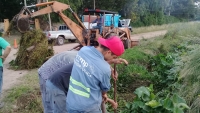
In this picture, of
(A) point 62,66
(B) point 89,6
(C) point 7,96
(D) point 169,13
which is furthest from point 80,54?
(D) point 169,13

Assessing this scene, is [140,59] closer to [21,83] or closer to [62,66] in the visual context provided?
[21,83]

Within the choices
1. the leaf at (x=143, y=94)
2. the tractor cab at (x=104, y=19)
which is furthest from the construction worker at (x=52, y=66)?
the tractor cab at (x=104, y=19)

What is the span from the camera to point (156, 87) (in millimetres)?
6152

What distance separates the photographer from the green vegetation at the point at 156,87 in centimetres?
341

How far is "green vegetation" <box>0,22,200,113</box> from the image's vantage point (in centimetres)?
341

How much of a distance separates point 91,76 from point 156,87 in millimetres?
3908

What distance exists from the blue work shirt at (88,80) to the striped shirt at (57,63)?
0.58 m


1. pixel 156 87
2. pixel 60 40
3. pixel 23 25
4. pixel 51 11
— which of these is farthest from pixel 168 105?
pixel 60 40

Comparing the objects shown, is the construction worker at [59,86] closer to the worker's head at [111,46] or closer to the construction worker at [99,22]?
the worker's head at [111,46]

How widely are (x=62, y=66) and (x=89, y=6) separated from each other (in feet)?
101

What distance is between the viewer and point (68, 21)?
10.8 m

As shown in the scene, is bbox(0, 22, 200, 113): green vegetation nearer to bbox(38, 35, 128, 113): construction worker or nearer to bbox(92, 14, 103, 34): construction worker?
bbox(38, 35, 128, 113): construction worker

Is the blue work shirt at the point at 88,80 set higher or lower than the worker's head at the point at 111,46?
lower

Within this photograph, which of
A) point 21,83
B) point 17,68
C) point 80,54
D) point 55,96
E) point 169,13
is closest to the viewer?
point 80,54
